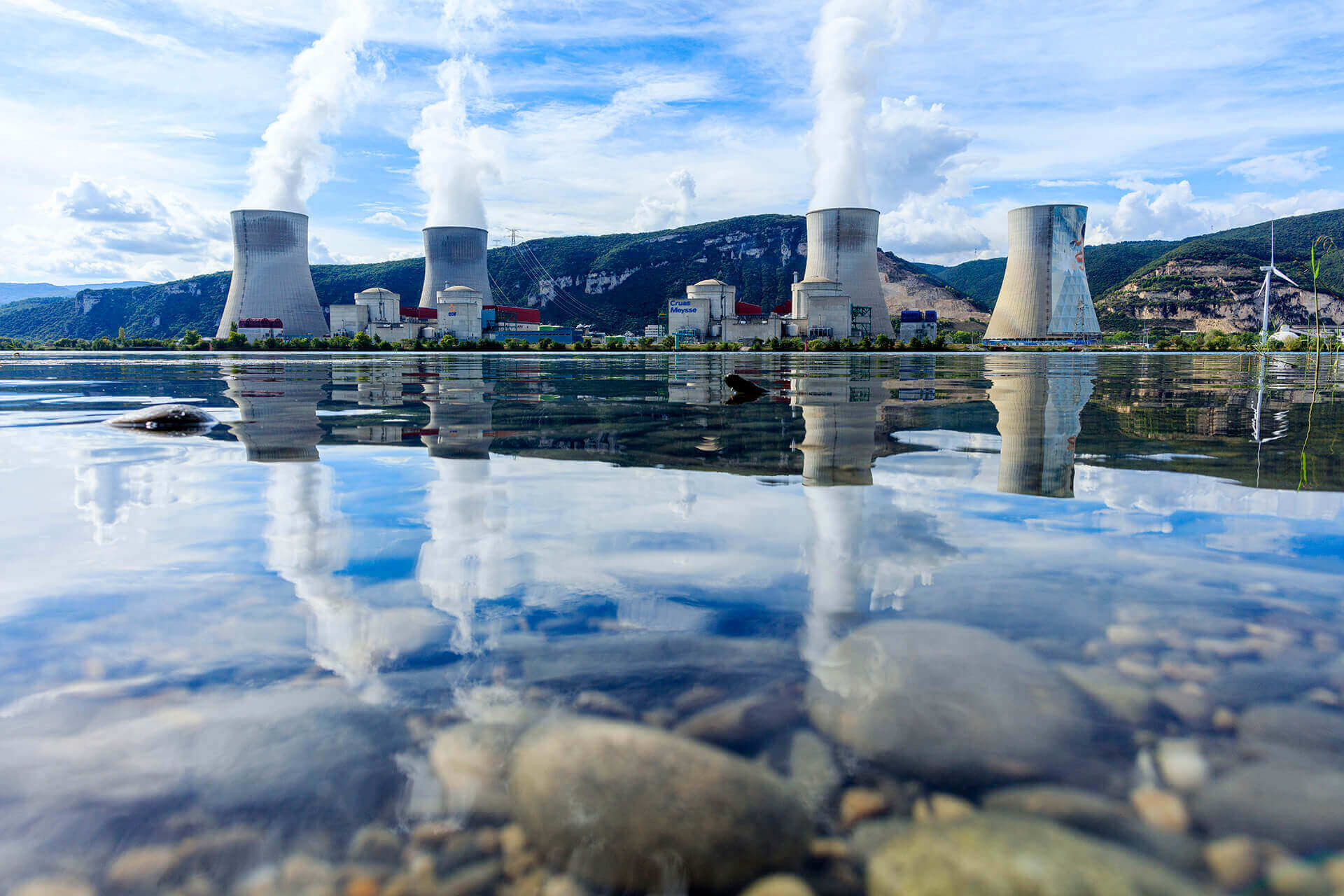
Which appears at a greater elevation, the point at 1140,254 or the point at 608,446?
the point at 1140,254

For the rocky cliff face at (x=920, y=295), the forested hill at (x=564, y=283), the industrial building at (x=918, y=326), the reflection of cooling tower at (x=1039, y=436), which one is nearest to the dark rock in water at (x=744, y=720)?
the reflection of cooling tower at (x=1039, y=436)

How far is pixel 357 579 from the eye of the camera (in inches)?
111

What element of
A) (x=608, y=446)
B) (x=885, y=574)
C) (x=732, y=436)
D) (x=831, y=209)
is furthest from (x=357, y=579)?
(x=831, y=209)

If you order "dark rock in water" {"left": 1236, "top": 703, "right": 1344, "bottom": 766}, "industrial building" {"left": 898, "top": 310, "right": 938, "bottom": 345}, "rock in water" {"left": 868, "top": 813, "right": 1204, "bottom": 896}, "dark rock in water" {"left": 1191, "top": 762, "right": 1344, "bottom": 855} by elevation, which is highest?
"industrial building" {"left": 898, "top": 310, "right": 938, "bottom": 345}

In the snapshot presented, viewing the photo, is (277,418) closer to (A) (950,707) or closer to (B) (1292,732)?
(A) (950,707)

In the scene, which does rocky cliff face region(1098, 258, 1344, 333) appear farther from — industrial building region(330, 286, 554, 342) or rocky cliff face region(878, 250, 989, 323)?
industrial building region(330, 286, 554, 342)

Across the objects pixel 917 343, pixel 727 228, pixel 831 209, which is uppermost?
pixel 727 228

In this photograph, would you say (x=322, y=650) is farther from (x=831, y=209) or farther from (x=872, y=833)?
(x=831, y=209)

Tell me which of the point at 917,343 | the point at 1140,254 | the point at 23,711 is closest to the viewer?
the point at 23,711

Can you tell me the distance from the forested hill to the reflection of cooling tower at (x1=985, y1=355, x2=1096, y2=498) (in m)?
153

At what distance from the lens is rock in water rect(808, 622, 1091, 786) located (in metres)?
1.68

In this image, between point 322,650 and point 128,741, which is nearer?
point 128,741

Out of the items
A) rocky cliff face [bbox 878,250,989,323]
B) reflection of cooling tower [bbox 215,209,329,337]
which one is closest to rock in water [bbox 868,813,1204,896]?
reflection of cooling tower [bbox 215,209,329,337]

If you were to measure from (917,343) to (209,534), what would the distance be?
273 ft
